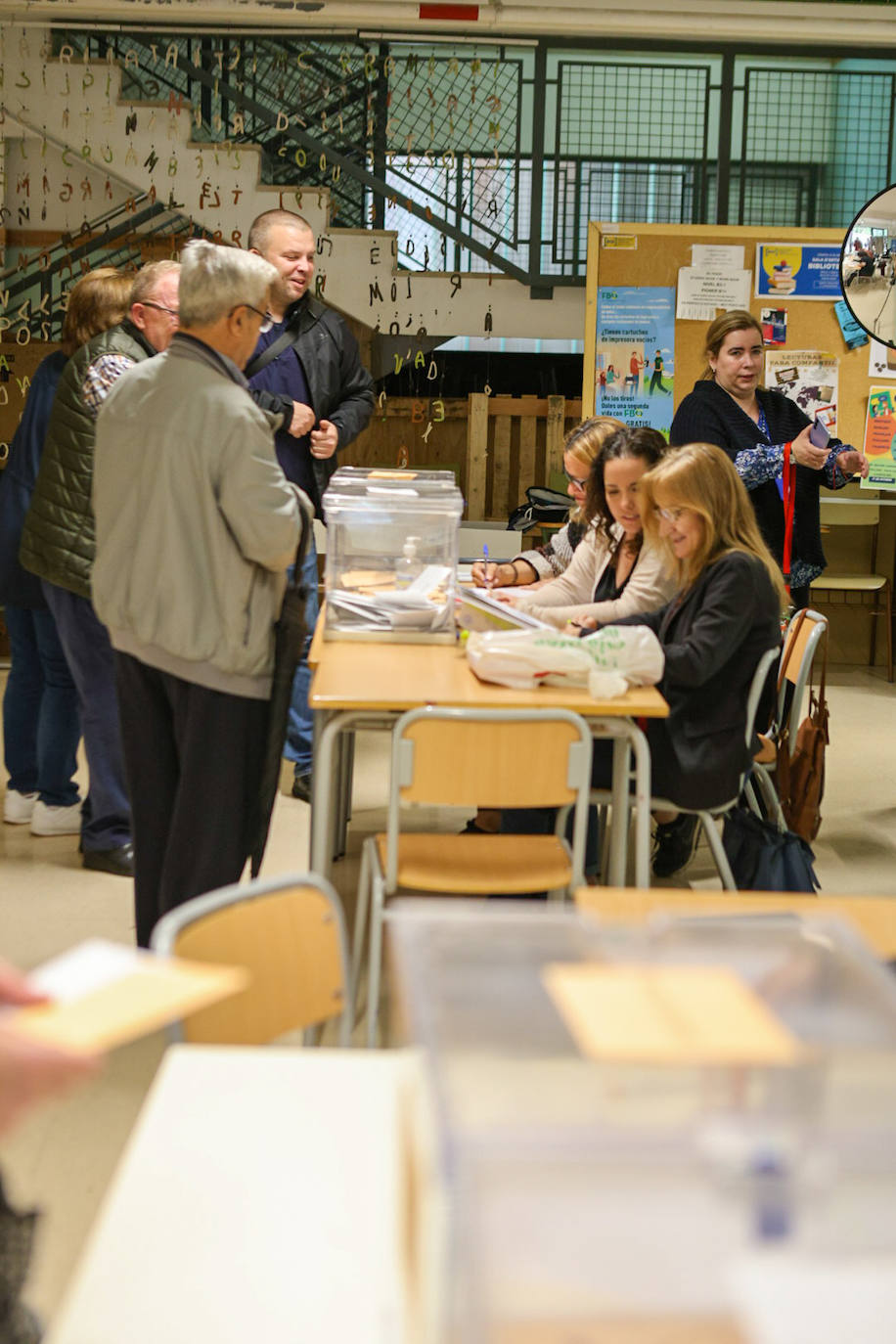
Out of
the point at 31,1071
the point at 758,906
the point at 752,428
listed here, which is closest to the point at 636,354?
the point at 752,428

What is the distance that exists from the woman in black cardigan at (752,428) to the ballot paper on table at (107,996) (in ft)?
11.4

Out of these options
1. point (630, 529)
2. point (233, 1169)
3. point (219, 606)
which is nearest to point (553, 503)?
point (630, 529)

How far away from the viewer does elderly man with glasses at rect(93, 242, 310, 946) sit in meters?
2.59

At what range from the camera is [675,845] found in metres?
4.04

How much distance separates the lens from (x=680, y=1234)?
887 millimetres

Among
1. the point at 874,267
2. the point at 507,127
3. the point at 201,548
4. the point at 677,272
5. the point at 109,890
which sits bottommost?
the point at 109,890

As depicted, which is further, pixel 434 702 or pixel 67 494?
pixel 67 494

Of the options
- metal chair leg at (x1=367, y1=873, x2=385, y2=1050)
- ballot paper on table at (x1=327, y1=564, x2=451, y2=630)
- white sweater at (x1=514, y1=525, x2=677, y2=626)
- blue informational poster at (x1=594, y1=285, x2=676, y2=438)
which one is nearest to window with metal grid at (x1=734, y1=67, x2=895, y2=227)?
blue informational poster at (x1=594, y1=285, x2=676, y2=438)

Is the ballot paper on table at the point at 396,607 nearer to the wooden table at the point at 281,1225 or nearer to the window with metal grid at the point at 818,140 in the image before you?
the wooden table at the point at 281,1225

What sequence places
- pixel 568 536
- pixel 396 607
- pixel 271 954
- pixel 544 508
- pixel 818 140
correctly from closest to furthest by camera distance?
1. pixel 271 954
2. pixel 396 607
3. pixel 568 536
4. pixel 544 508
5. pixel 818 140

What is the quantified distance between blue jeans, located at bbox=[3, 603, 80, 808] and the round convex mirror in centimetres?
262

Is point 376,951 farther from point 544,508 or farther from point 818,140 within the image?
point 818,140

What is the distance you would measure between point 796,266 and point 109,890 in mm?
4756

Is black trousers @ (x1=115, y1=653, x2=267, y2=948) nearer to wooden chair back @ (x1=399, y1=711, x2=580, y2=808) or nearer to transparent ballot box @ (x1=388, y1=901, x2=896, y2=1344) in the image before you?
wooden chair back @ (x1=399, y1=711, x2=580, y2=808)
